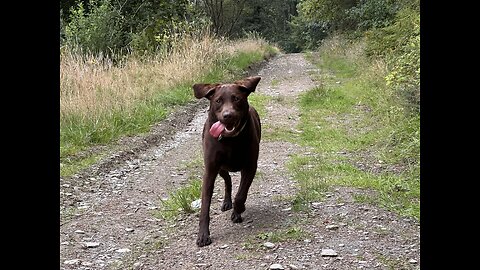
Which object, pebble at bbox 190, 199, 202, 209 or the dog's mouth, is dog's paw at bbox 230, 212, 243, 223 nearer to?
pebble at bbox 190, 199, 202, 209

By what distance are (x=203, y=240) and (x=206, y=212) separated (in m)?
0.22

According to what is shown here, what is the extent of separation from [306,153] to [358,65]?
10.5 metres

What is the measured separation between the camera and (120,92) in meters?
9.70

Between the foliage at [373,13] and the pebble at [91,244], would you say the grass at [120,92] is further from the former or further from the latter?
the foliage at [373,13]

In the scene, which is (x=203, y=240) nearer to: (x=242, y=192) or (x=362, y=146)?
(x=242, y=192)

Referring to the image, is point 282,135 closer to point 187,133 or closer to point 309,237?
point 187,133

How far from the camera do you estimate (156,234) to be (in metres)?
4.71

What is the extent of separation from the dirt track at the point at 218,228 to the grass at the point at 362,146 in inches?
9.0

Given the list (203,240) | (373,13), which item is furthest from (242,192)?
(373,13)

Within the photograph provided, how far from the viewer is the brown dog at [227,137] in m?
4.16

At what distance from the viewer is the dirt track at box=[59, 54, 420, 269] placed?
386 cm
